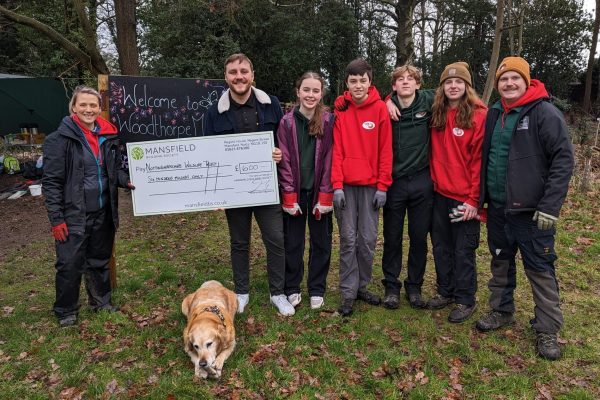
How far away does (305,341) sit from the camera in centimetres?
418

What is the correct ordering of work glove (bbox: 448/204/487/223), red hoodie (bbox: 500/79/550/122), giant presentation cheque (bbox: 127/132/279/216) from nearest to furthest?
red hoodie (bbox: 500/79/550/122) < work glove (bbox: 448/204/487/223) < giant presentation cheque (bbox: 127/132/279/216)

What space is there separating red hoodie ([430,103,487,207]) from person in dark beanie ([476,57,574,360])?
104 mm

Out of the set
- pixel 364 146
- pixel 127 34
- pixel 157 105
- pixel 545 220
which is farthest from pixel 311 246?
pixel 127 34

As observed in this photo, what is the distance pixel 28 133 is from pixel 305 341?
14.4 metres

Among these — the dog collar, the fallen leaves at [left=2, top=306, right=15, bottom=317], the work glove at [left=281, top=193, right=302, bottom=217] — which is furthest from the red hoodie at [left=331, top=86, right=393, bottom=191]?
the fallen leaves at [left=2, top=306, right=15, bottom=317]

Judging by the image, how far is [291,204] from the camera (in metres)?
4.40

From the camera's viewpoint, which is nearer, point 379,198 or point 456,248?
point 379,198

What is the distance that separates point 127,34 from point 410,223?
255 inches

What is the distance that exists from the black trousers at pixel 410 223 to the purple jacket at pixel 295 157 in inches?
28.1

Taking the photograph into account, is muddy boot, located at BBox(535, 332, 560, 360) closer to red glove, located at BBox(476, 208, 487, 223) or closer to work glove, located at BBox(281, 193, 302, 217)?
red glove, located at BBox(476, 208, 487, 223)

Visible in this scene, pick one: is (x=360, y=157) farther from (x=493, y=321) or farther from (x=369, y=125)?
(x=493, y=321)

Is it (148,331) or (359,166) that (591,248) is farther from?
(148,331)

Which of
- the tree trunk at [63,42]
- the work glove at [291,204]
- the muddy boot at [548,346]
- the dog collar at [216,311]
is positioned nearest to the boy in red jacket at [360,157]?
the work glove at [291,204]

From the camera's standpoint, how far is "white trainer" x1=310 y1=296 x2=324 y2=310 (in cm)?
477
